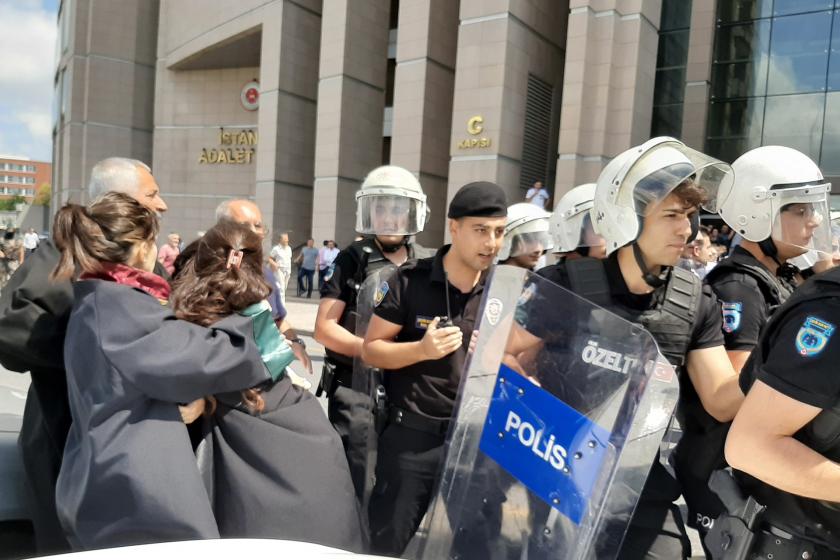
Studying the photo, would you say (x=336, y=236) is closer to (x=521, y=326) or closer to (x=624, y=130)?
(x=624, y=130)

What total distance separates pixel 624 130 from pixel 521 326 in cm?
1499

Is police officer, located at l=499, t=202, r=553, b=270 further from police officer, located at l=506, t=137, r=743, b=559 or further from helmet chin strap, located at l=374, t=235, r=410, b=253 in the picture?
police officer, located at l=506, t=137, r=743, b=559

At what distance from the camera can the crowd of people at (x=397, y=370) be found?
1.48 meters

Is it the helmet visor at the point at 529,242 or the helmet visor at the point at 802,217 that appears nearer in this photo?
the helmet visor at the point at 802,217

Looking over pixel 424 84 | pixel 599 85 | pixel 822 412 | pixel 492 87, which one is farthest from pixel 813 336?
pixel 424 84

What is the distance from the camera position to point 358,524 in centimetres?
205

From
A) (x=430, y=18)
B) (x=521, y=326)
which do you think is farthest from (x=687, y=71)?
(x=521, y=326)

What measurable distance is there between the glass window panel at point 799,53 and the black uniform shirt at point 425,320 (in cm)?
1833

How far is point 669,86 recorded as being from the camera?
1889cm

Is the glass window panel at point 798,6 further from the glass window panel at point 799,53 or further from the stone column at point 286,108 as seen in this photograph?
the stone column at point 286,108

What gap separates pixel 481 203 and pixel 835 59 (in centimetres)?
1844

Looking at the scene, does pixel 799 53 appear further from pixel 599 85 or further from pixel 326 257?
pixel 326 257

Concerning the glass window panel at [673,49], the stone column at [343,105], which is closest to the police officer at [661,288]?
the stone column at [343,105]

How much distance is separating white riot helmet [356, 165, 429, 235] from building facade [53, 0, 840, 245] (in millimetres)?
12392
